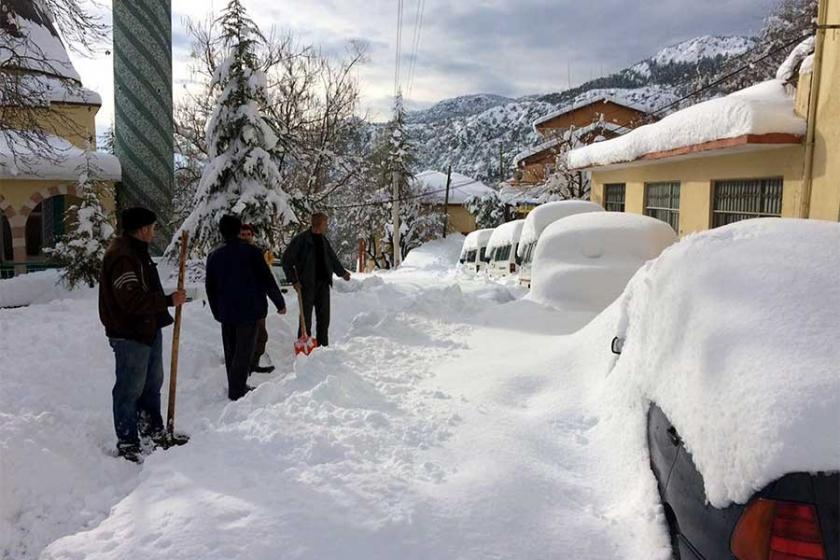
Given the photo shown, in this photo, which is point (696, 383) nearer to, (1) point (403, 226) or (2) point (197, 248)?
(2) point (197, 248)

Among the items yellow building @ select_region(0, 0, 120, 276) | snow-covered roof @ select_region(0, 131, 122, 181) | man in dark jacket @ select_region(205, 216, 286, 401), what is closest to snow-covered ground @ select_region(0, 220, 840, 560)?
man in dark jacket @ select_region(205, 216, 286, 401)

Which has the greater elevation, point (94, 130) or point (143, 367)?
point (94, 130)

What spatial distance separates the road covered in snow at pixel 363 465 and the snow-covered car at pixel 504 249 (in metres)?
10.1

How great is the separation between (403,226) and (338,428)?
4249 cm

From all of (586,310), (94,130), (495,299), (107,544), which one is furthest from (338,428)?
(94,130)

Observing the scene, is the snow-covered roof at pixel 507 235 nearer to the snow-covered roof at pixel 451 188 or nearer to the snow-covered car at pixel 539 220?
the snow-covered car at pixel 539 220

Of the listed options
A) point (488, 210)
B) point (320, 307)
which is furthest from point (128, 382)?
point (488, 210)

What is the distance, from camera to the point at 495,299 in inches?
412

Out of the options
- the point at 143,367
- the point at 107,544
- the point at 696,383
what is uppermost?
the point at 696,383

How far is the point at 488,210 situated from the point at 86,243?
38.7 meters

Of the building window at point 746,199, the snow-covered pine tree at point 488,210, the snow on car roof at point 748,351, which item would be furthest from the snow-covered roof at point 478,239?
the snow-covered pine tree at point 488,210

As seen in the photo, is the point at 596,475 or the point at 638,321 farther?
the point at 638,321

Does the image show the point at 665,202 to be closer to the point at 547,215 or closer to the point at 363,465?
the point at 547,215

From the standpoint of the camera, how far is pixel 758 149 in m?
10.5
